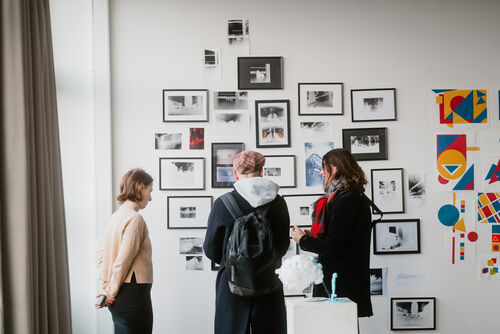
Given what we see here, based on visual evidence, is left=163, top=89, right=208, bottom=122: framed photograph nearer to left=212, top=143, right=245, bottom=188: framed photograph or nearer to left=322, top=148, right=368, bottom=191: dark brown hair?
left=212, top=143, right=245, bottom=188: framed photograph

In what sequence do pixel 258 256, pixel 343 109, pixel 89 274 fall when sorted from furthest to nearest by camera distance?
1. pixel 343 109
2. pixel 89 274
3. pixel 258 256

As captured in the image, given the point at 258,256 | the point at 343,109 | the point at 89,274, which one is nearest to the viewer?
the point at 258,256

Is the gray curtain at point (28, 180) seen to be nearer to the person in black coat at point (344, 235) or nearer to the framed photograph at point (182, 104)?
the person in black coat at point (344, 235)

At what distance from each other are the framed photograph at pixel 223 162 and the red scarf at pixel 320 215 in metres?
1.01

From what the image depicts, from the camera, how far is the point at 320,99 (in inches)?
143

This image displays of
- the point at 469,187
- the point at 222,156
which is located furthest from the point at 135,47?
the point at 469,187

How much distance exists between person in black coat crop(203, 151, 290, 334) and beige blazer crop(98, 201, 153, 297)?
38 cm

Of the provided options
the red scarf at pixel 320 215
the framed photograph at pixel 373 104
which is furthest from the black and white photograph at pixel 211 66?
the red scarf at pixel 320 215

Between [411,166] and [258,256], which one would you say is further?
[411,166]

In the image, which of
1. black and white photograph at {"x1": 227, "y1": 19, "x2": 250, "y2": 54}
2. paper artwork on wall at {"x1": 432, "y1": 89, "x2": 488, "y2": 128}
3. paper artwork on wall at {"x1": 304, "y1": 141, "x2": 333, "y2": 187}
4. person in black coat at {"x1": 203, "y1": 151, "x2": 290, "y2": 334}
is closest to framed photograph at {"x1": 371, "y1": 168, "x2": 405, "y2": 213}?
paper artwork on wall at {"x1": 304, "y1": 141, "x2": 333, "y2": 187}

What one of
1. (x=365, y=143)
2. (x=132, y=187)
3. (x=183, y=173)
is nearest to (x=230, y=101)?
(x=183, y=173)

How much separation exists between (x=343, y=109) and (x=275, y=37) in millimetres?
770

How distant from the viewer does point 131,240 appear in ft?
8.52

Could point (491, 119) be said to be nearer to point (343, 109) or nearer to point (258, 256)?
point (343, 109)
